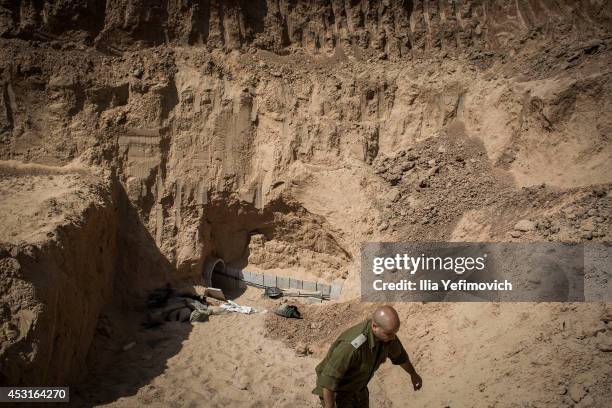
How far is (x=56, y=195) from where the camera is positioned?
295 inches

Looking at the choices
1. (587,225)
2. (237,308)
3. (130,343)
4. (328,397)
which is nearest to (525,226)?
(587,225)

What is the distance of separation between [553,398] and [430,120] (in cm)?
730

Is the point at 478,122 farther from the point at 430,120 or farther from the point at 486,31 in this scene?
the point at 486,31

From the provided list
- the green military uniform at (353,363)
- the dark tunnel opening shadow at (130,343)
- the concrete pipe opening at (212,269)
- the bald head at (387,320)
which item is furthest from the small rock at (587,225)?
the concrete pipe opening at (212,269)

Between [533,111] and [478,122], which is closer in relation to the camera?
[533,111]

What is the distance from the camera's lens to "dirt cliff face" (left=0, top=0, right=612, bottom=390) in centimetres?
896

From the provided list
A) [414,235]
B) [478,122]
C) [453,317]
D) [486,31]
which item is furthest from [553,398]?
[486,31]

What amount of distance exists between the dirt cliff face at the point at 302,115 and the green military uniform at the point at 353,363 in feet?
15.8

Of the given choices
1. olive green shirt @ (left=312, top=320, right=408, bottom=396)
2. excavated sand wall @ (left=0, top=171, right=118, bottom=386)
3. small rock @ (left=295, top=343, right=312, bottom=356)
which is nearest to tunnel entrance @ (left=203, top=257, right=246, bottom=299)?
excavated sand wall @ (left=0, top=171, right=118, bottom=386)

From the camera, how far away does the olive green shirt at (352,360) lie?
3.37 m

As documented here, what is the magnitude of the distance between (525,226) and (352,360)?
4409mm

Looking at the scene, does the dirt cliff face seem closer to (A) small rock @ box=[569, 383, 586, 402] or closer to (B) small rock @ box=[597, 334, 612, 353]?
(B) small rock @ box=[597, 334, 612, 353]

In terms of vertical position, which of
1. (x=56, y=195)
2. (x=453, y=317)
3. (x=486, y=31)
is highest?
(x=486, y=31)

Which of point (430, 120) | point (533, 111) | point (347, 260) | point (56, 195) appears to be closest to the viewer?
point (56, 195)
